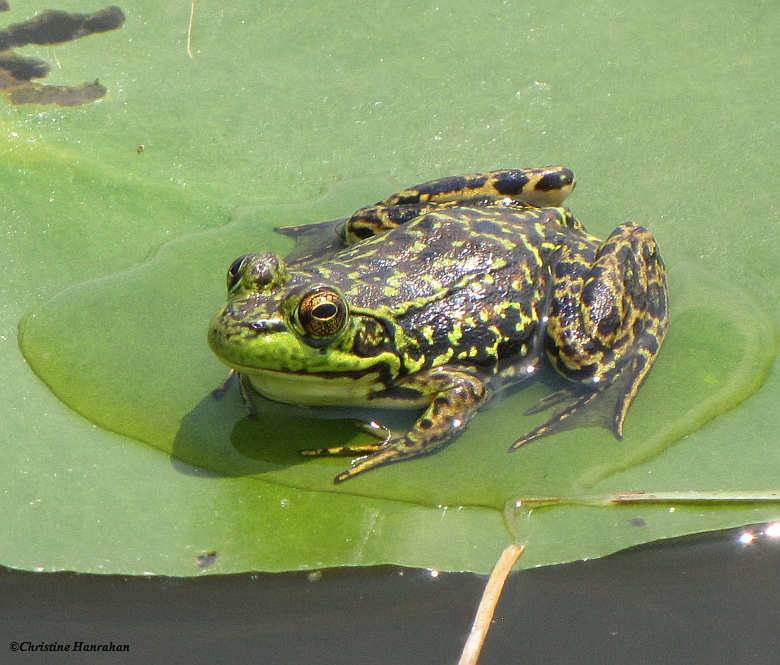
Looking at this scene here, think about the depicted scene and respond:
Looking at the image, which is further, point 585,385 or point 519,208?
point 519,208

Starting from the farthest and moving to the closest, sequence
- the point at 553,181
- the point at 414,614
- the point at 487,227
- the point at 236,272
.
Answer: the point at 553,181, the point at 487,227, the point at 236,272, the point at 414,614

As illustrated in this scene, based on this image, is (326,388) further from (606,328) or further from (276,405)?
(606,328)

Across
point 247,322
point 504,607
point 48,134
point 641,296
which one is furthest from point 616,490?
point 48,134

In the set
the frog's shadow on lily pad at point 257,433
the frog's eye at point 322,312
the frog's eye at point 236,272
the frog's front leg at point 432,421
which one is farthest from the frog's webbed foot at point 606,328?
the frog's eye at point 236,272

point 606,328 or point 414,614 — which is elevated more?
point 606,328

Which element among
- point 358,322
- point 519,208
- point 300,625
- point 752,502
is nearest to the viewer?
point 300,625

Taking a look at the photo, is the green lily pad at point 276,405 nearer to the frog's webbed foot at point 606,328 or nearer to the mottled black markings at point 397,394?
the frog's webbed foot at point 606,328

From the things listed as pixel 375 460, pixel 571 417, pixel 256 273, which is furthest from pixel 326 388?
pixel 571 417

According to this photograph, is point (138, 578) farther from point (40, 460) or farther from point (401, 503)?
point (401, 503)
